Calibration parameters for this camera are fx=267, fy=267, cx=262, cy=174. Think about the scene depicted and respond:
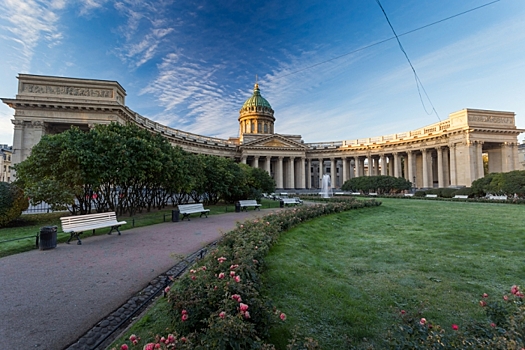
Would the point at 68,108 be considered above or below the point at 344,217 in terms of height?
above

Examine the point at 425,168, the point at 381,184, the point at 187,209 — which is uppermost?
the point at 425,168

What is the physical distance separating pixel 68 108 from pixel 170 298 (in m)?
35.9

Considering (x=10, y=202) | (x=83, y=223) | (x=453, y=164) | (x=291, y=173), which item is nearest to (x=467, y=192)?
(x=453, y=164)

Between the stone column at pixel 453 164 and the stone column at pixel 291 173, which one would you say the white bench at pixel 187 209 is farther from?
the stone column at pixel 291 173

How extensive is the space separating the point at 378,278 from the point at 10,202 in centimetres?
1475

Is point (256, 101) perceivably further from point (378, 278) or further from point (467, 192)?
point (378, 278)

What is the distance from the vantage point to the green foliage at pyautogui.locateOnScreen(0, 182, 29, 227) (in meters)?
11.4

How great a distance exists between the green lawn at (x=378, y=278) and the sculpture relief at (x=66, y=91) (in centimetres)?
3210

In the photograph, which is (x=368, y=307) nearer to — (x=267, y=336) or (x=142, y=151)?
(x=267, y=336)

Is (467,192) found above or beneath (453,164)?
beneath

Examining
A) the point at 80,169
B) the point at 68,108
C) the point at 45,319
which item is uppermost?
the point at 68,108

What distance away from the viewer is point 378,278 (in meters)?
5.14

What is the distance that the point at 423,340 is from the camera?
7.73 feet

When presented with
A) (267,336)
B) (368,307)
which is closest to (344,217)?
(368,307)
